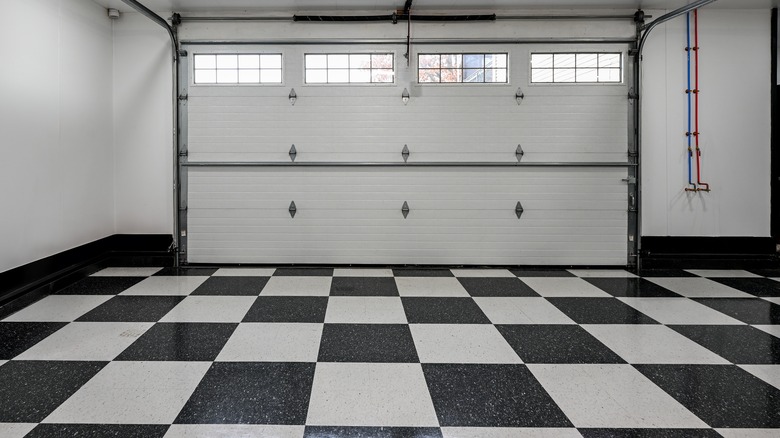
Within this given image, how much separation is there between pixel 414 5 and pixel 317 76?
4.15 feet

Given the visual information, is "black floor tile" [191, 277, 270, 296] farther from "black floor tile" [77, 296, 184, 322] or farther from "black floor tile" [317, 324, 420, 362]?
"black floor tile" [317, 324, 420, 362]

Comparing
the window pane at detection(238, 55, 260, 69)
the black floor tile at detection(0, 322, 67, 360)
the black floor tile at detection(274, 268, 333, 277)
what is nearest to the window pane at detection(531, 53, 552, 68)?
the window pane at detection(238, 55, 260, 69)

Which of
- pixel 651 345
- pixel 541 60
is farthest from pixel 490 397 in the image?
pixel 541 60

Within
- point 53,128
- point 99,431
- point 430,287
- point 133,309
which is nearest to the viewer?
point 99,431

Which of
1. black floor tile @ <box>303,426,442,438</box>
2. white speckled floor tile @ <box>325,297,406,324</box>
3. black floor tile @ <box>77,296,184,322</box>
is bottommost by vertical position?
black floor tile @ <box>303,426,442,438</box>

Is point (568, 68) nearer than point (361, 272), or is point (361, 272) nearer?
point (361, 272)

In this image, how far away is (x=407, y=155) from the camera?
479 centimetres

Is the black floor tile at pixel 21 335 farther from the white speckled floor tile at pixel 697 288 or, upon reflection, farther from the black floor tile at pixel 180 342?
the white speckled floor tile at pixel 697 288

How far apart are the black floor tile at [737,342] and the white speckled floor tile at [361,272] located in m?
2.54

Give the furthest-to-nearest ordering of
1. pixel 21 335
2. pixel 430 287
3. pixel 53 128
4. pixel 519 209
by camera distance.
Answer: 1. pixel 519 209
2. pixel 430 287
3. pixel 53 128
4. pixel 21 335

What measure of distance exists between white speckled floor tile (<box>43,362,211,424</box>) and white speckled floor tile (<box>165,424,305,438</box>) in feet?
0.33

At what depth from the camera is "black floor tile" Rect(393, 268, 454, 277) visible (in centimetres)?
447

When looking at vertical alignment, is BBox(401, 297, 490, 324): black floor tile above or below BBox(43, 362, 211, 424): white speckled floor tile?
above

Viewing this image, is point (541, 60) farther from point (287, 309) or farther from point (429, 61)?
point (287, 309)
